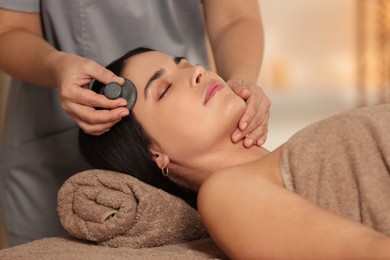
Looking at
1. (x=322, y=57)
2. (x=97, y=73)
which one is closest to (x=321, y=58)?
(x=322, y=57)

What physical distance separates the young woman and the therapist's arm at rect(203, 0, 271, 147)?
0.04m

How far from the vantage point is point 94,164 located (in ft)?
5.59

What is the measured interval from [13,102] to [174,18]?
21.9 inches

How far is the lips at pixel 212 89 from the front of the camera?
1551 mm

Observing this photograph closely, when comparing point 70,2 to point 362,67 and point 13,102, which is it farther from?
point 362,67

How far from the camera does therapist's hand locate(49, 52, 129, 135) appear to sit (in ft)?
4.67

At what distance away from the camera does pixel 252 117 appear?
1.58 m

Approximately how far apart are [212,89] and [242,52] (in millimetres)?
330

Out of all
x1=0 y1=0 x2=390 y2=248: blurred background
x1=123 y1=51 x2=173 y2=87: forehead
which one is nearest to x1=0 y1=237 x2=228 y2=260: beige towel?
x1=123 y1=51 x2=173 y2=87: forehead

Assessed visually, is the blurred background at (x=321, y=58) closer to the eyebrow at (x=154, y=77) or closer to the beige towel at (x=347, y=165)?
the eyebrow at (x=154, y=77)

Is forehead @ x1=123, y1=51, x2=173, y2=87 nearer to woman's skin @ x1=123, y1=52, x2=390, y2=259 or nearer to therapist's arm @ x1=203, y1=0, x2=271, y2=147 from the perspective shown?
woman's skin @ x1=123, y1=52, x2=390, y2=259

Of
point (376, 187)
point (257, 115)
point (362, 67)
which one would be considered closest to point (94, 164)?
point (257, 115)

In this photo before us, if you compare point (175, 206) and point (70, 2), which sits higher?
point (70, 2)

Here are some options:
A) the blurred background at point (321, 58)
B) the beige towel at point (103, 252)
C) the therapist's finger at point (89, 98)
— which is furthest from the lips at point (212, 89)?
the blurred background at point (321, 58)
